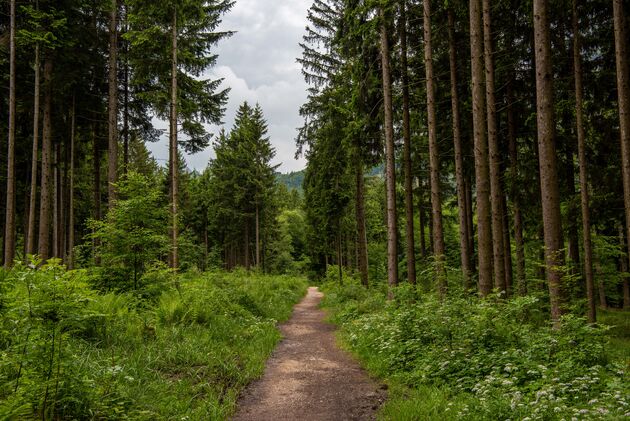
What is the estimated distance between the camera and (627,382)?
4.43 metres

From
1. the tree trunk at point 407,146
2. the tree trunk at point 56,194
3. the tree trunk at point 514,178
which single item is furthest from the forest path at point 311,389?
the tree trunk at point 56,194

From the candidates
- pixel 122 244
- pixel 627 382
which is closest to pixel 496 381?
pixel 627 382

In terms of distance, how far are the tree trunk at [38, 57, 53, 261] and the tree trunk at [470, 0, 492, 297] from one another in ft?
51.3

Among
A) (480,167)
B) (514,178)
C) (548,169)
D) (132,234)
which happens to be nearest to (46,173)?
(132,234)

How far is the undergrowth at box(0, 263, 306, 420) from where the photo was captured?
12.4 ft

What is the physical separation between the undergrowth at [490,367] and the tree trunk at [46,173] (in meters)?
13.8

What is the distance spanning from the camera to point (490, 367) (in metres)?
5.78

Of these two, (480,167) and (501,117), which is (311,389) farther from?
(501,117)

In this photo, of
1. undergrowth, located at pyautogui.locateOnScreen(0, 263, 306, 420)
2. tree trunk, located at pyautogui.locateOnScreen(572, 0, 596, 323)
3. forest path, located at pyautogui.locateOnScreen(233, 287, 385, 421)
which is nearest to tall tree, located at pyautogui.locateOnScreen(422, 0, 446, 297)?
tree trunk, located at pyautogui.locateOnScreen(572, 0, 596, 323)

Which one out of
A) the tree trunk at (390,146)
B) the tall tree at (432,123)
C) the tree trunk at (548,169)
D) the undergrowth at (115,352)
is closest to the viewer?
the undergrowth at (115,352)

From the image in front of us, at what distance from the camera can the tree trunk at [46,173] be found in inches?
590

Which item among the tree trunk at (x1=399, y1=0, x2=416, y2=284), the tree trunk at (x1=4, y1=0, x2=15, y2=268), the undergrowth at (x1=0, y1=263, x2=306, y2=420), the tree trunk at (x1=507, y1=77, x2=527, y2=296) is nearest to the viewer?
the undergrowth at (x1=0, y1=263, x2=306, y2=420)

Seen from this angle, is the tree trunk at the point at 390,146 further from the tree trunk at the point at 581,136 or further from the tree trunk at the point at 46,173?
the tree trunk at the point at 46,173

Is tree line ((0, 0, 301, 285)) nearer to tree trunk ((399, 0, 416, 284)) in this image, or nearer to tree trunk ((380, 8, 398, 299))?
tree trunk ((380, 8, 398, 299))
